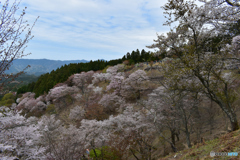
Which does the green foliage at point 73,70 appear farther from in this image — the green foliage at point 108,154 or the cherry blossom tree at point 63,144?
the green foliage at point 108,154

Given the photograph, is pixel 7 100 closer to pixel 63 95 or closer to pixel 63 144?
pixel 63 95

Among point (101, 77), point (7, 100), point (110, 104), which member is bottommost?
point (7, 100)

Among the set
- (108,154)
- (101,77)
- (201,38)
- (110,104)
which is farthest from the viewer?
(101,77)

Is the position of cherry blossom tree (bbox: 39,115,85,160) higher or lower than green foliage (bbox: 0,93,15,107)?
higher

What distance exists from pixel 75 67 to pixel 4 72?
169 feet

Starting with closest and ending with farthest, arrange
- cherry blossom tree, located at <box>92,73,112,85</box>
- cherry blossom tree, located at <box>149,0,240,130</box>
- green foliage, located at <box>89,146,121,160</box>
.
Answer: cherry blossom tree, located at <box>149,0,240,130</box>
green foliage, located at <box>89,146,121,160</box>
cherry blossom tree, located at <box>92,73,112,85</box>

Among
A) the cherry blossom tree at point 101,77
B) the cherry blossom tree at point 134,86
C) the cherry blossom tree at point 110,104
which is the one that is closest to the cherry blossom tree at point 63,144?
the cherry blossom tree at point 110,104

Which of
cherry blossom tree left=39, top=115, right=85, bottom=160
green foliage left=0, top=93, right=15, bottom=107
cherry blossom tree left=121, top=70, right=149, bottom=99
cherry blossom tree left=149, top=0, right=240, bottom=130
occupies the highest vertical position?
cherry blossom tree left=149, top=0, right=240, bottom=130

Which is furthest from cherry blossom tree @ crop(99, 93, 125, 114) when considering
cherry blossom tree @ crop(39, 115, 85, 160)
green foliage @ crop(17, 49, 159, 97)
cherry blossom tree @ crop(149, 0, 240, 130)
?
green foliage @ crop(17, 49, 159, 97)

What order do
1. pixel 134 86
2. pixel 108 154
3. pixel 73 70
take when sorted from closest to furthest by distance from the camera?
pixel 108 154, pixel 134 86, pixel 73 70

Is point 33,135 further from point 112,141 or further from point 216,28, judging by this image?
point 216,28

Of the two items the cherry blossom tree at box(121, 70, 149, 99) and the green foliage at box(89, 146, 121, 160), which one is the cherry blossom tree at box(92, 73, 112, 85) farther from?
the green foliage at box(89, 146, 121, 160)

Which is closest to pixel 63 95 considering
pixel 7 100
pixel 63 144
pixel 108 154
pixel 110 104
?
pixel 110 104

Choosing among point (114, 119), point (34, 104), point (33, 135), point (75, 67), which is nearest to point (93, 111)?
point (114, 119)
